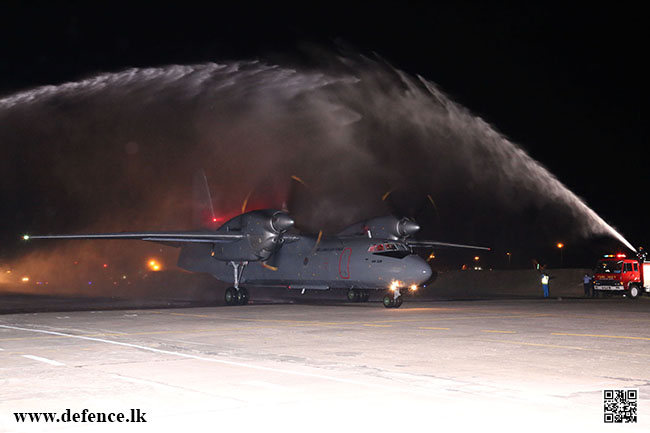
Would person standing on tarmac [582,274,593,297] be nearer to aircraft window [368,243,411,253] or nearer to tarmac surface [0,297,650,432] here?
aircraft window [368,243,411,253]

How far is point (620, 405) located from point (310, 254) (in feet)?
77.9

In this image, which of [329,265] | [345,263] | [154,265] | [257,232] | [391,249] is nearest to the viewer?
[391,249]

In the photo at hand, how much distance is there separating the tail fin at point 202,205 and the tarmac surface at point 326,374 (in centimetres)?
1852

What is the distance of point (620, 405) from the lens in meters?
7.16

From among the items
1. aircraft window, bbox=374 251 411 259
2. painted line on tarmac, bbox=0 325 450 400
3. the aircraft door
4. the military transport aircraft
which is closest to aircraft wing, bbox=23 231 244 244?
the military transport aircraft

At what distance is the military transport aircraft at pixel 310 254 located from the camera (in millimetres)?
26578

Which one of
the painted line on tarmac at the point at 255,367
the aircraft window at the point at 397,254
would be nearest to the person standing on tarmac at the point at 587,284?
the aircraft window at the point at 397,254

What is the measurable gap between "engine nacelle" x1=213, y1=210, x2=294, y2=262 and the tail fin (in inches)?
225

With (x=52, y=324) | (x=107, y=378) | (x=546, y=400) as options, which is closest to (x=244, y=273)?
(x=52, y=324)

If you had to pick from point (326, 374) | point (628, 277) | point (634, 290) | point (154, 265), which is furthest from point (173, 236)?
point (634, 290)

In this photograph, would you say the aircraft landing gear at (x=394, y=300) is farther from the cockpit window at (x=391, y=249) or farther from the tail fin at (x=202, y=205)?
the tail fin at (x=202, y=205)

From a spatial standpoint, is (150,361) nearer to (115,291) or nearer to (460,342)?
(460,342)

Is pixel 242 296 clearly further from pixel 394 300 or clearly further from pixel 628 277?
pixel 628 277

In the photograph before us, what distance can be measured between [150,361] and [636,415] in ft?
23.9
